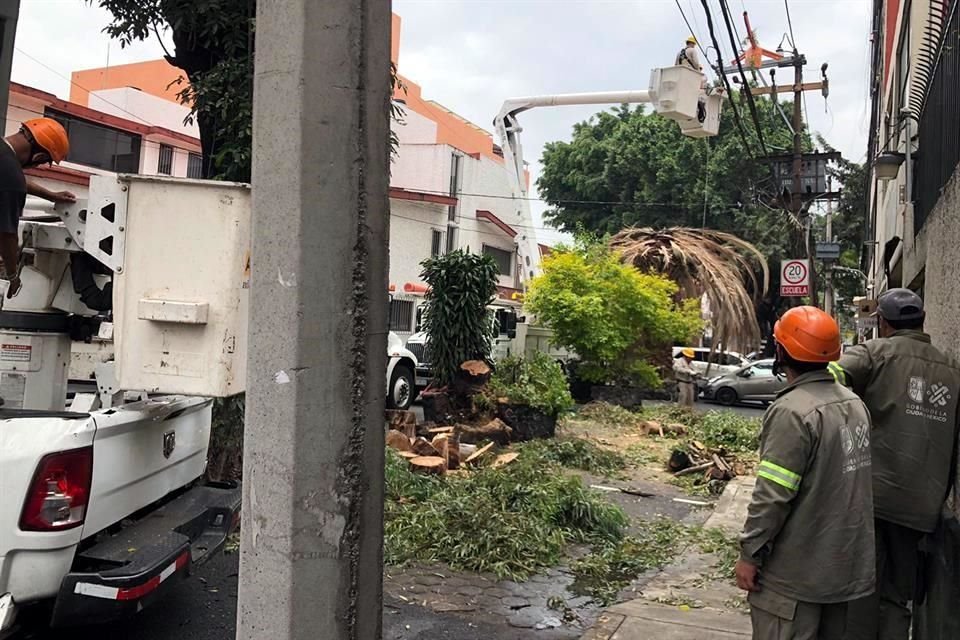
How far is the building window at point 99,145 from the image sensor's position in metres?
19.8

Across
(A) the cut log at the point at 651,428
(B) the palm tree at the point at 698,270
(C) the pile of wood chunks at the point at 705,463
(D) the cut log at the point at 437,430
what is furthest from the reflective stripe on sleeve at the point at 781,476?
(B) the palm tree at the point at 698,270

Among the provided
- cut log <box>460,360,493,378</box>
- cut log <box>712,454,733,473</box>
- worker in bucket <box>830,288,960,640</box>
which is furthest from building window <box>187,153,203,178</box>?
worker in bucket <box>830,288,960,640</box>

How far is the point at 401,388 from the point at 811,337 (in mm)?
11158

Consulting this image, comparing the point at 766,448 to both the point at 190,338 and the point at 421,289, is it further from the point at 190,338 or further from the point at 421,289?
Result: the point at 421,289

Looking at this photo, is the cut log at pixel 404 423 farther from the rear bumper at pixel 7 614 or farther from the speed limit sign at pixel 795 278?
the speed limit sign at pixel 795 278

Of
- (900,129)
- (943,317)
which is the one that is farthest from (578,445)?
(943,317)

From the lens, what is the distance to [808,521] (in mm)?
2980

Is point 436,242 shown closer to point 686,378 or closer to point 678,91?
point 686,378

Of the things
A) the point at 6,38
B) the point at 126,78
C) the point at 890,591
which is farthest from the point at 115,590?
the point at 126,78

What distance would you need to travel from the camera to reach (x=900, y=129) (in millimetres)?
8922

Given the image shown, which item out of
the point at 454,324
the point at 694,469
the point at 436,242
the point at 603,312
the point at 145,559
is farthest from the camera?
the point at 436,242

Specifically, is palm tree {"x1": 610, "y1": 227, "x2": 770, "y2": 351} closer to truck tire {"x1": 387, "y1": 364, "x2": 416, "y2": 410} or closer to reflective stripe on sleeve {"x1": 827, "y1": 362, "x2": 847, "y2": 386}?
truck tire {"x1": 387, "y1": 364, "x2": 416, "y2": 410}

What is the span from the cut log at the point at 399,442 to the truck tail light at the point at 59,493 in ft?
19.5

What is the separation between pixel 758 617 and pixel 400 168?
28573mm
